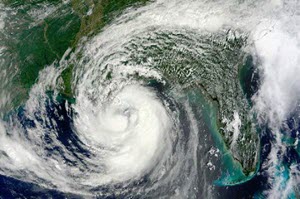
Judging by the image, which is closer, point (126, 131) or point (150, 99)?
point (126, 131)

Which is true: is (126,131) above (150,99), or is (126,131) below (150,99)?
below

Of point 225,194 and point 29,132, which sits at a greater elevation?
point 29,132

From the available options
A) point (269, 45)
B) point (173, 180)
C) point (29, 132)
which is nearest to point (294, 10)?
point (269, 45)

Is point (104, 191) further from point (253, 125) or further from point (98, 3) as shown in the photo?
point (98, 3)
